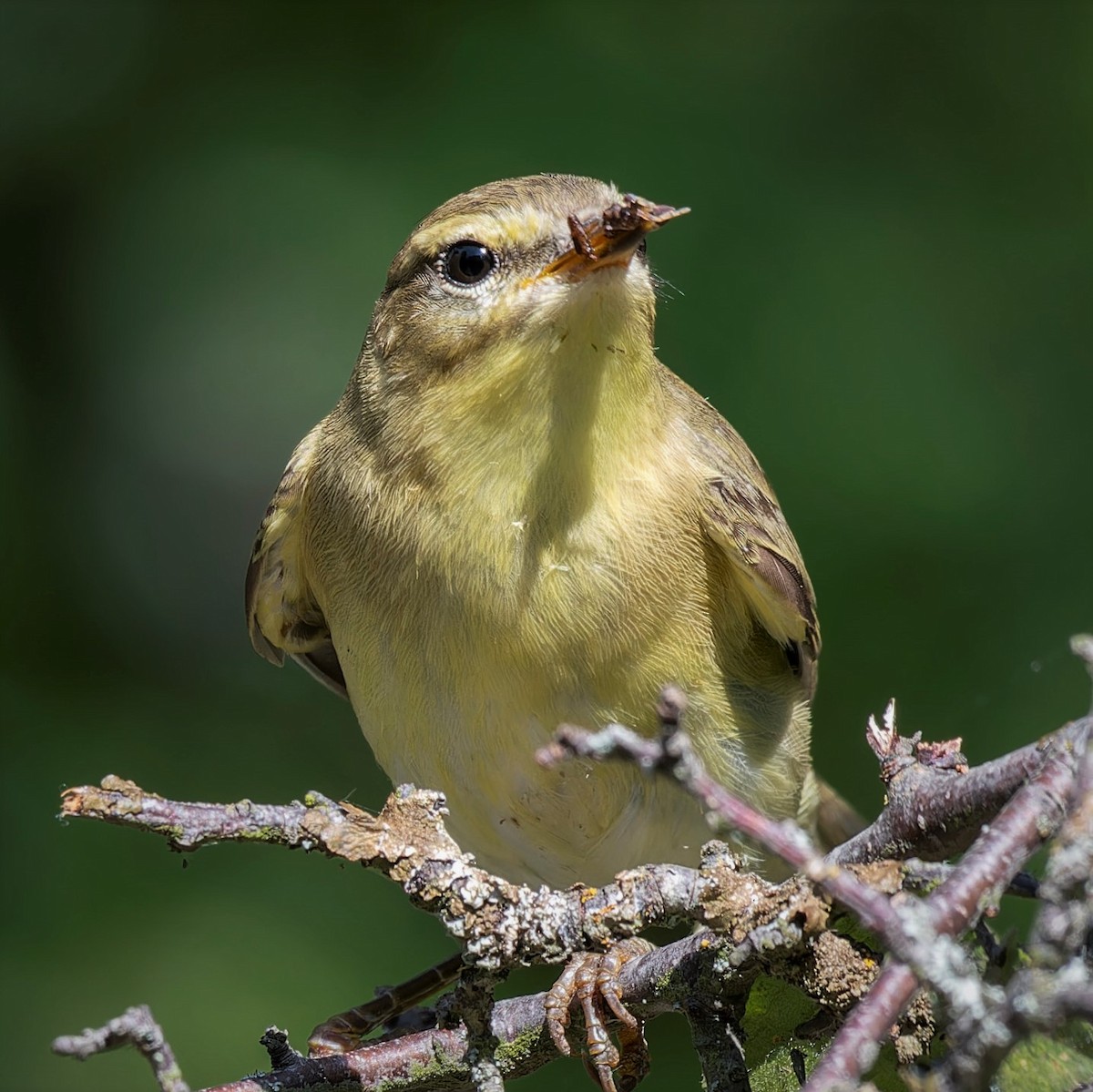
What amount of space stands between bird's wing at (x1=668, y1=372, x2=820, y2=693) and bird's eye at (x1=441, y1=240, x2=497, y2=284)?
2.51 ft

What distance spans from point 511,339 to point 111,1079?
357 centimetres

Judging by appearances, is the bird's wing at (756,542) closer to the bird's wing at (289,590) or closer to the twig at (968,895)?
the bird's wing at (289,590)

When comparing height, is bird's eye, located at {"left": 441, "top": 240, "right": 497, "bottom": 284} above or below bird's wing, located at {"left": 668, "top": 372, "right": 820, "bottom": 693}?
above

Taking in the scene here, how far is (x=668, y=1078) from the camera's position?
16.8ft

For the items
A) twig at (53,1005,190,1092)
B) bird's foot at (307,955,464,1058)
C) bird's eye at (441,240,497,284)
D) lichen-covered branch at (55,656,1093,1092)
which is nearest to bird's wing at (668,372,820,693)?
bird's eye at (441,240,497,284)

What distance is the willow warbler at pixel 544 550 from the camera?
339cm

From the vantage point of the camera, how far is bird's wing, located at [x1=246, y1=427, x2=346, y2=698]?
13.7 feet

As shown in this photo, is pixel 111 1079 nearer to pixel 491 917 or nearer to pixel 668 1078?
pixel 668 1078

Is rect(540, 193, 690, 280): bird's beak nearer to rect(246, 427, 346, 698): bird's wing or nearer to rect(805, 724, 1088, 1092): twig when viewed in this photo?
rect(246, 427, 346, 698): bird's wing

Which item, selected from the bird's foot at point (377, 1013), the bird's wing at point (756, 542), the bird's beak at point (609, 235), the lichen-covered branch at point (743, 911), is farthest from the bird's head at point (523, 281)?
the bird's foot at point (377, 1013)

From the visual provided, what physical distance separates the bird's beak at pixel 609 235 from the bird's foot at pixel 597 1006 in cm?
151

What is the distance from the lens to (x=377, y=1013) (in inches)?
150

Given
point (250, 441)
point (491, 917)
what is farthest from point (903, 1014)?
point (250, 441)

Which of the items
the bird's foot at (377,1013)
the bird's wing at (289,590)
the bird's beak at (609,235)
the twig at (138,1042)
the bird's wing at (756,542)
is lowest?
the twig at (138,1042)
